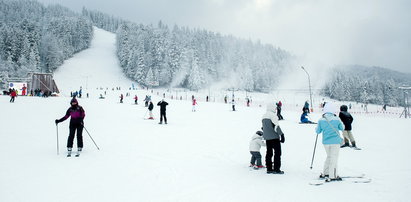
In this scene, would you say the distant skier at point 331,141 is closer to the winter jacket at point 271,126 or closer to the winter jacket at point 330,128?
the winter jacket at point 330,128

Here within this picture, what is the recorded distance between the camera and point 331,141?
615cm

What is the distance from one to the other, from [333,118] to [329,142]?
0.59m

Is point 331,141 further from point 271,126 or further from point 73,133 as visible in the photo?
point 73,133

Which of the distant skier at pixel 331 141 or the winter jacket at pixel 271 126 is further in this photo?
the winter jacket at pixel 271 126

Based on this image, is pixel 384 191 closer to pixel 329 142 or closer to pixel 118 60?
pixel 329 142

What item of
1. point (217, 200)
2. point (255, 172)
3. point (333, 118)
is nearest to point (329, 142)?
point (333, 118)

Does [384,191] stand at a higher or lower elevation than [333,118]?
lower

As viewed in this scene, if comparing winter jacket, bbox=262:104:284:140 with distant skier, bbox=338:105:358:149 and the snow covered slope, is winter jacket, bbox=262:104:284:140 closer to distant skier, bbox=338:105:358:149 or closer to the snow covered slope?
distant skier, bbox=338:105:358:149

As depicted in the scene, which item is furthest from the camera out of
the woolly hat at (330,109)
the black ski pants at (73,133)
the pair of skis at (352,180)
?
the black ski pants at (73,133)

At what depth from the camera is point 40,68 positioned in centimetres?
8394

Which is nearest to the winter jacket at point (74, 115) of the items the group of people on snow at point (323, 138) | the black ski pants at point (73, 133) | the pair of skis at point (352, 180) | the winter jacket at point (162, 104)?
the black ski pants at point (73, 133)

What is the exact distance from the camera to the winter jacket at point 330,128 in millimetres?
6121

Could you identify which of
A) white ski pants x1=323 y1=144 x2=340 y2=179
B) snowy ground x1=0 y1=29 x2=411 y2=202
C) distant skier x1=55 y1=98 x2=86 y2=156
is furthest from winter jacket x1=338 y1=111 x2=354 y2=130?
distant skier x1=55 y1=98 x2=86 y2=156

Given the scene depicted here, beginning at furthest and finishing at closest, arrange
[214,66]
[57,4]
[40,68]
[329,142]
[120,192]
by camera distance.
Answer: [57,4]
[214,66]
[40,68]
[329,142]
[120,192]
